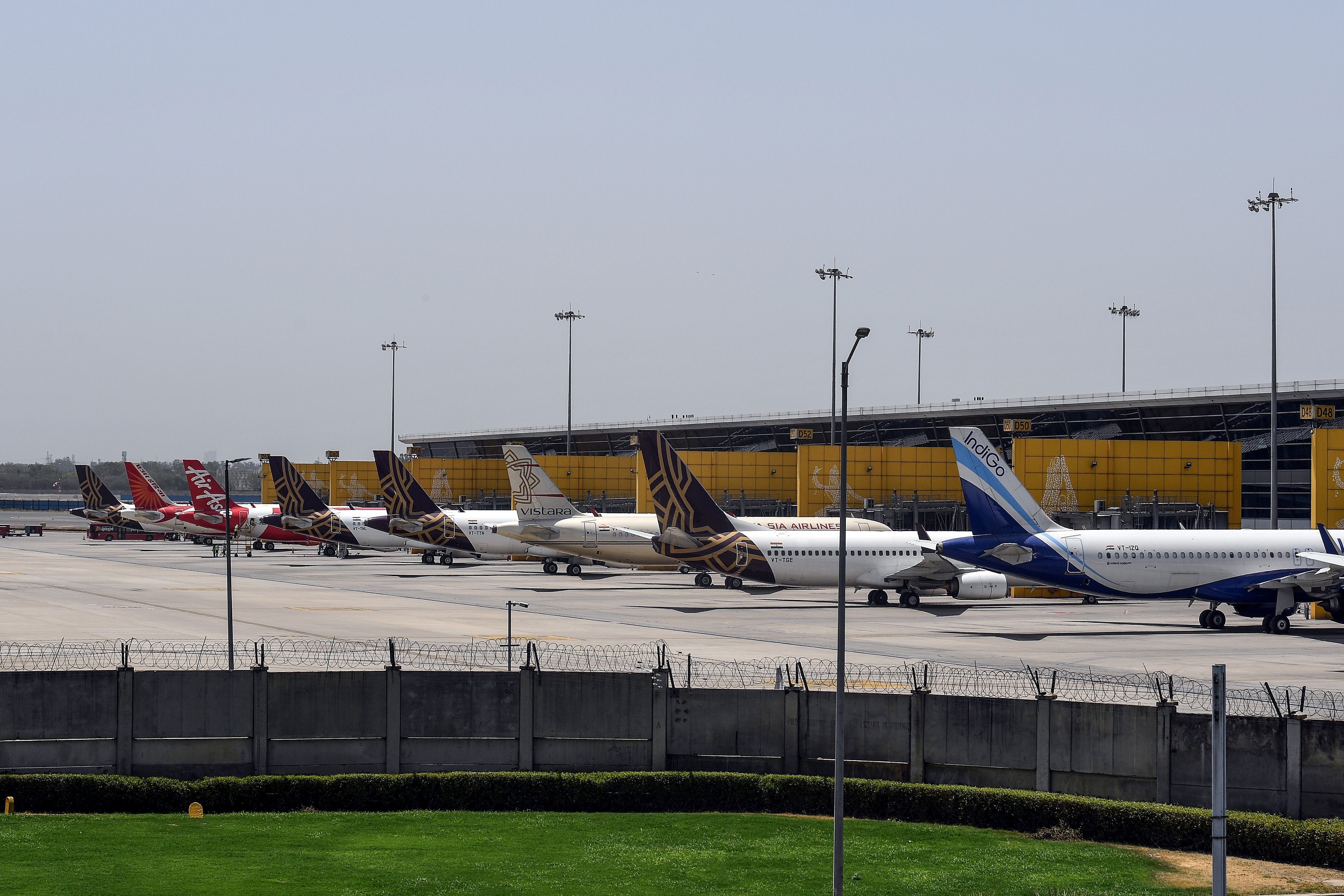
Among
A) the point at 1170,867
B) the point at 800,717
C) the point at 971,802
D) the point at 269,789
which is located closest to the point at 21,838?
the point at 269,789

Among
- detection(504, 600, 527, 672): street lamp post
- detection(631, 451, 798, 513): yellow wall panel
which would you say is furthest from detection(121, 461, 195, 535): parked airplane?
detection(504, 600, 527, 672): street lamp post

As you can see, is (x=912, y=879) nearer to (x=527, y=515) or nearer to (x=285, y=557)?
(x=527, y=515)

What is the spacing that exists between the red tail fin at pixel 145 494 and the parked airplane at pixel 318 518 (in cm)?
3154

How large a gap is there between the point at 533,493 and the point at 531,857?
59.4 metres

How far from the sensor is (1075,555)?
54.6 meters

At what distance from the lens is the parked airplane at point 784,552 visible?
65.8m

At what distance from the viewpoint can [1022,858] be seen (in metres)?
25.4

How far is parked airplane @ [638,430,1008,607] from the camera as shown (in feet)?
216

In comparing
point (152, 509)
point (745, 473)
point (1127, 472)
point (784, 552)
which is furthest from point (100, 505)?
point (1127, 472)

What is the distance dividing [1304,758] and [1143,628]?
29265mm

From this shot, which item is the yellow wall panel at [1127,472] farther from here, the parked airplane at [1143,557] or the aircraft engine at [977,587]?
the parked airplane at [1143,557]

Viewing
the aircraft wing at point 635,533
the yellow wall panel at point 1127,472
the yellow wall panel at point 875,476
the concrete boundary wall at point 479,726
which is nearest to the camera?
the concrete boundary wall at point 479,726

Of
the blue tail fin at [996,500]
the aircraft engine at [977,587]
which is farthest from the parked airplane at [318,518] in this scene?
the blue tail fin at [996,500]

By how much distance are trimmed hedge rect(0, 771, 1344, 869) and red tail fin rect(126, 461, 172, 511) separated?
114 metres
